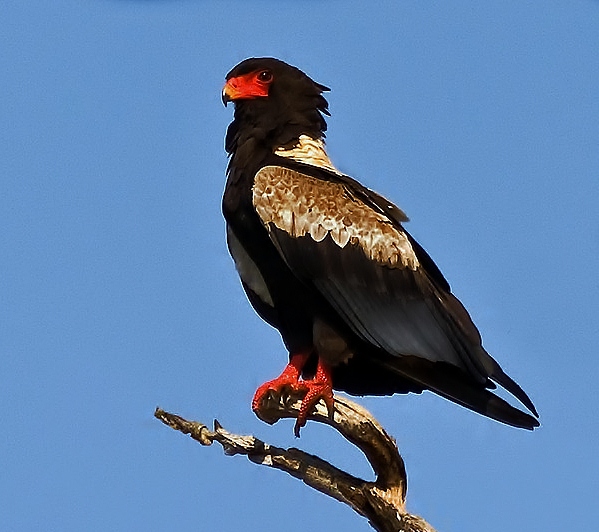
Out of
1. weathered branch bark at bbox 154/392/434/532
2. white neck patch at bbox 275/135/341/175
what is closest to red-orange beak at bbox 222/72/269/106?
white neck patch at bbox 275/135/341/175

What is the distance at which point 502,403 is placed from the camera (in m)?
8.38

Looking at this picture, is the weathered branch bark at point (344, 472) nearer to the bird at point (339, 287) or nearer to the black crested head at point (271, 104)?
the bird at point (339, 287)

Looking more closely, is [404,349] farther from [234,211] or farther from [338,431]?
[234,211]

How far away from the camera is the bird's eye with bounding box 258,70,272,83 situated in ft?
31.0

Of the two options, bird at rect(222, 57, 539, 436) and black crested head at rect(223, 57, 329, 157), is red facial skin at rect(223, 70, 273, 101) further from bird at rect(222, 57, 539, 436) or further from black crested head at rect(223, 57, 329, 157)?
bird at rect(222, 57, 539, 436)

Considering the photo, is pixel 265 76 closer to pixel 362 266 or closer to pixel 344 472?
pixel 362 266

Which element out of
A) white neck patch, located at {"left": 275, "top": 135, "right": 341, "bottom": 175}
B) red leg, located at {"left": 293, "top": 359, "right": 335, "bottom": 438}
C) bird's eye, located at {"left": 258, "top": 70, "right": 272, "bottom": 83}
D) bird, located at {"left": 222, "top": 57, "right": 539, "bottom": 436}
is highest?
bird's eye, located at {"left": 258, "top": 70, "right": 272, "bottom": 83}

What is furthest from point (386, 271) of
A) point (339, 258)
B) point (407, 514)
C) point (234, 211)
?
point (407, 514)

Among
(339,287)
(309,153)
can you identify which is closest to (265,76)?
(309,153)

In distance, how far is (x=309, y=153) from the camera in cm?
926

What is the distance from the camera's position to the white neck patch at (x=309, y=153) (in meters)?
9.18

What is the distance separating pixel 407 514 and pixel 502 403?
0.90 m

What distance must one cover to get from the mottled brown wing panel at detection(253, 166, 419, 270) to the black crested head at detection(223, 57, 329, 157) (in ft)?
1.30

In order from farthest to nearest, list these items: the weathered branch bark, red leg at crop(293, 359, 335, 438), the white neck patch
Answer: the white neck patch, red leg at crop(293, 359, 335, 438), the weathered branch bark
